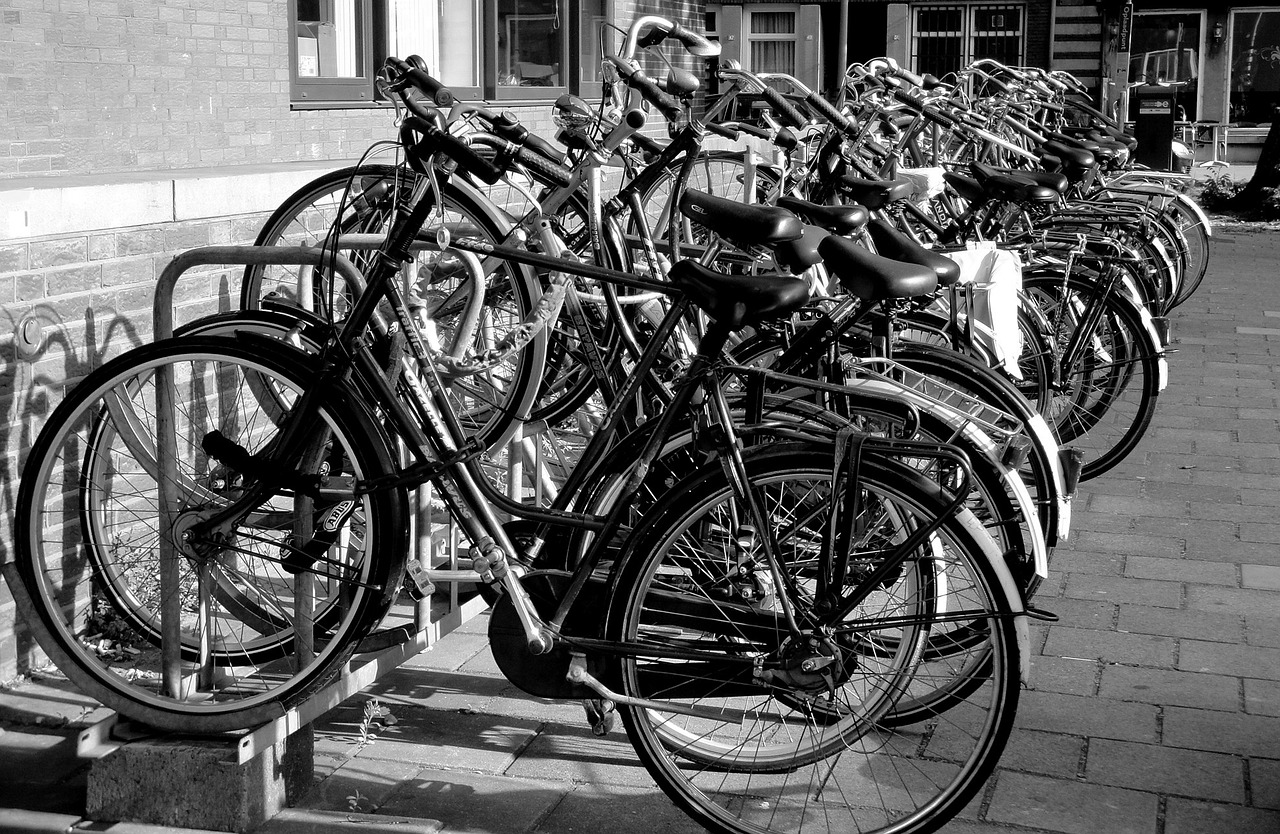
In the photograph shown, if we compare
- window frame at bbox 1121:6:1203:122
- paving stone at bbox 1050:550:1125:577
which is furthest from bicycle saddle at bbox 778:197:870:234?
window frame at bbox 1121:6:1203:122

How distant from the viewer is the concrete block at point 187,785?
9.69 ft

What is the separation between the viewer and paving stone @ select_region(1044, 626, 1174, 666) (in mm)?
4012

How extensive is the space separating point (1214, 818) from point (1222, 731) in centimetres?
52

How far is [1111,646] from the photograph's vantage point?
412cm

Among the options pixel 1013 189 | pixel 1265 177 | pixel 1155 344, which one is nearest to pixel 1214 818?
pixel 1013 189

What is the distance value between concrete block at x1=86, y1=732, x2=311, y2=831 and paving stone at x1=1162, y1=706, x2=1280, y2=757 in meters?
2.06

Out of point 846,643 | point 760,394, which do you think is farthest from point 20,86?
point 846,643

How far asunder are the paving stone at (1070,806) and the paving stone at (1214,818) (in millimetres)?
44

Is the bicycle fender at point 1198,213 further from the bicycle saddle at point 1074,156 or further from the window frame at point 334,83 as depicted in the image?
the window frame at point 334,83

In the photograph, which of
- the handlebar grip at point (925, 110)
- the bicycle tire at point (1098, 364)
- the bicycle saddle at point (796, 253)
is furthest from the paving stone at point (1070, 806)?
the handlebar grip at point (925, 110)

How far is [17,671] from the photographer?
3.75 m

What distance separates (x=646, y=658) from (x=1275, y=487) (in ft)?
12.5

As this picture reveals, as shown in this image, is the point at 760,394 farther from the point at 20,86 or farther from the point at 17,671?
the point at 20,86

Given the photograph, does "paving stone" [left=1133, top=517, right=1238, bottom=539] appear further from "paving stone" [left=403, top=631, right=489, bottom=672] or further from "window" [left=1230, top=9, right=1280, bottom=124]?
"window" [left=1230, top=9, right=1280, bottom=124]
